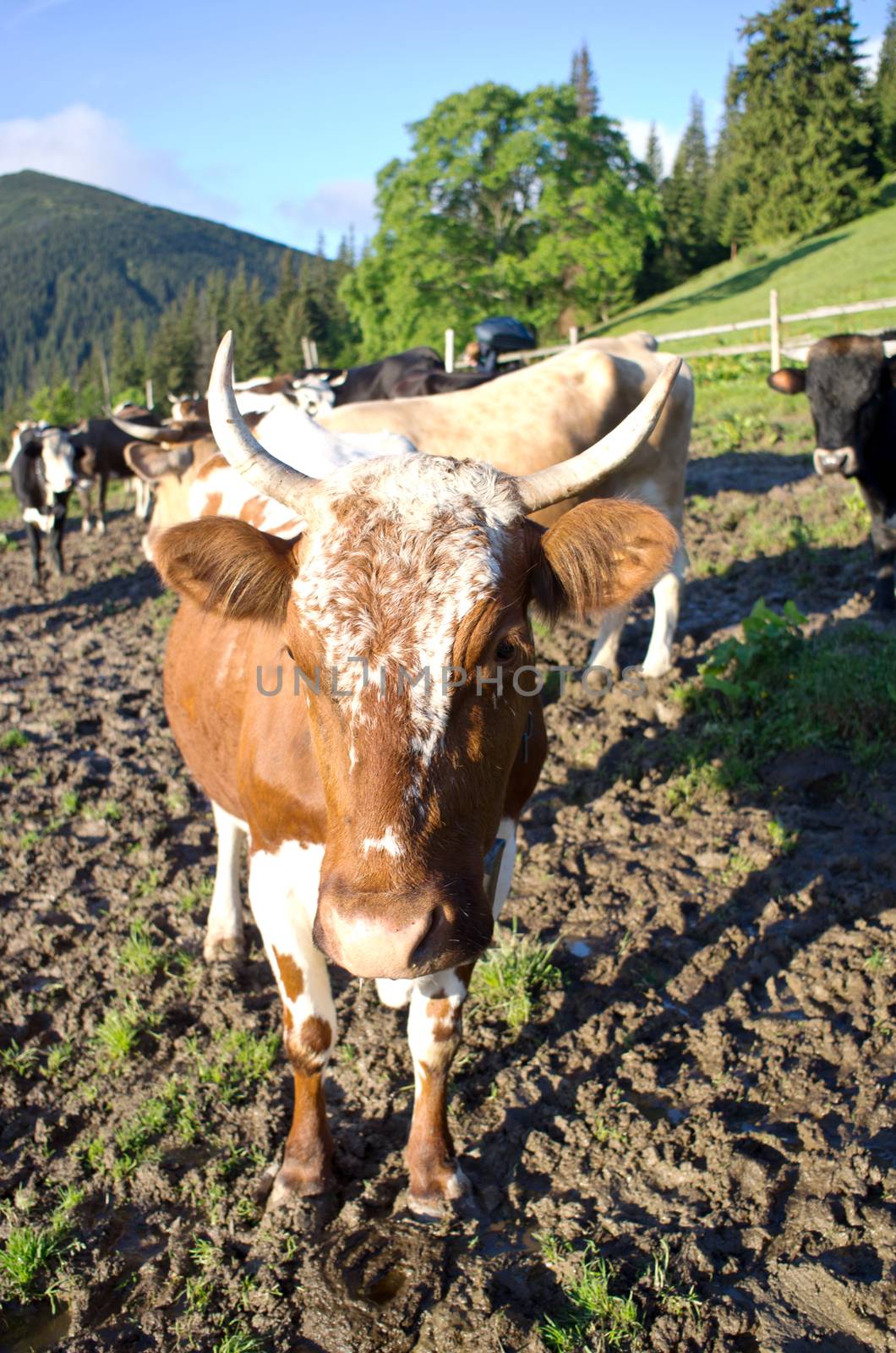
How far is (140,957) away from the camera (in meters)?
3.94

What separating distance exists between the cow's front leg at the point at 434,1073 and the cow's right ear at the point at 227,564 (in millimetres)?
1222

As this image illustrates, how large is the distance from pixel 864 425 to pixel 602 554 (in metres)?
6.16

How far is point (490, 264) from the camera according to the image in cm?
3869

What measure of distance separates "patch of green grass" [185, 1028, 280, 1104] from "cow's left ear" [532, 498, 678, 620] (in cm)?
197

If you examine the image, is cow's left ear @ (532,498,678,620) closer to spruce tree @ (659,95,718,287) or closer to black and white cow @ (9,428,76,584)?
black and white cow @ (9,428,76,584)

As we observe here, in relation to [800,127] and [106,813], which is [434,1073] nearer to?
[106,813]

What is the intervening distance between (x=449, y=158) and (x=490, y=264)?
431 centimetres

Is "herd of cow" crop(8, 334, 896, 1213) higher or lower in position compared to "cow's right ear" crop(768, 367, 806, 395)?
lower

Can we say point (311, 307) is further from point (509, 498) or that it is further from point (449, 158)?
point (509, 498)

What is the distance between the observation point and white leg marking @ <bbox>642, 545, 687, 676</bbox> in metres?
6.28

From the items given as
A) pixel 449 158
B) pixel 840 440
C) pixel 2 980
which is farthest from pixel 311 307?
pixel 2 980

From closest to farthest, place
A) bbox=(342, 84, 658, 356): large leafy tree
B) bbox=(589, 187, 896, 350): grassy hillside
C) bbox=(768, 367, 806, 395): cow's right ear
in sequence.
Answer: bbox=(768, 367, 806, 395): cow's right ear, bbox=(589, 187, 896, 350): grassy hillside, bbox=(342, 84, 658, 356): large leafy tree

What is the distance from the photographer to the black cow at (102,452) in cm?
1459

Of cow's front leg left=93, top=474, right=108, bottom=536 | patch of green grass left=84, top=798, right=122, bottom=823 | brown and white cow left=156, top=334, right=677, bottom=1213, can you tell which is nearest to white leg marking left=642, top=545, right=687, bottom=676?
brown and white cow left=156, top=334, right=677, bottom=1213
